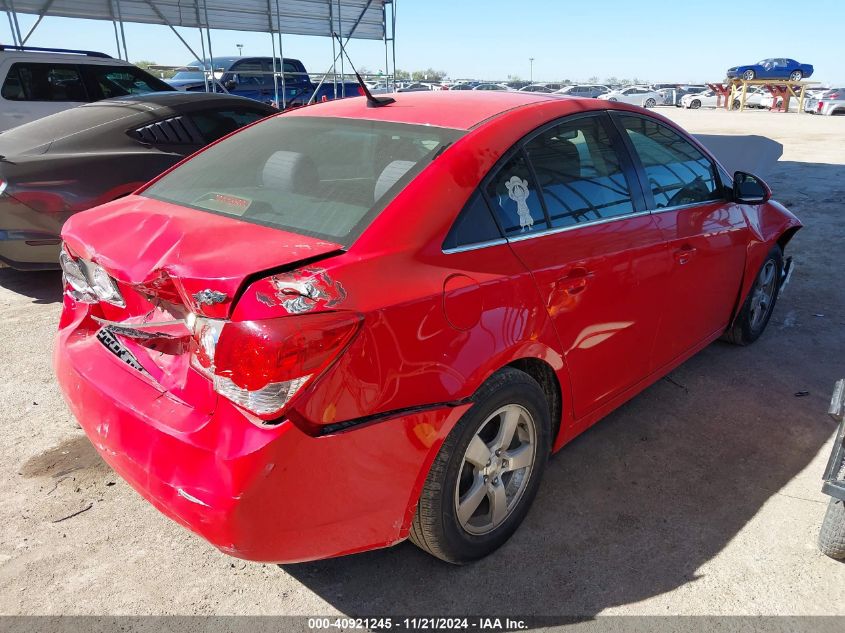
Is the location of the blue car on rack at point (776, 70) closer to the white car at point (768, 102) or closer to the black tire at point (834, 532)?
the white car at point (768, 102)

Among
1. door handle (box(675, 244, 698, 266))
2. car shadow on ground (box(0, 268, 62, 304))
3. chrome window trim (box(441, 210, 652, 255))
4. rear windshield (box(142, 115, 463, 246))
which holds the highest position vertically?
rear windshield (box(142, 115, 463, 246))

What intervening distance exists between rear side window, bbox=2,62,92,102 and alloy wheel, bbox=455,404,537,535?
8213mm

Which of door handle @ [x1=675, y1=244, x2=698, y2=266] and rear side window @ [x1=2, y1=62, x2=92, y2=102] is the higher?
rear side window @ [x1=2, y1=62, x2=92, y2=102]

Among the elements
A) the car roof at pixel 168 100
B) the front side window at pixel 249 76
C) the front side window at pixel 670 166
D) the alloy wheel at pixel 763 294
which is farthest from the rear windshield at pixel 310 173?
the front side window at pixel 249 76

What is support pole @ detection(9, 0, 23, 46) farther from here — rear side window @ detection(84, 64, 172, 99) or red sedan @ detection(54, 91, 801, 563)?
red sedan @ detection(54, 91, 801, 563)

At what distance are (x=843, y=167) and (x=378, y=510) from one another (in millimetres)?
13415

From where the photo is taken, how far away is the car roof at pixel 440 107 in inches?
99.8

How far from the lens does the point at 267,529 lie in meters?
1.80

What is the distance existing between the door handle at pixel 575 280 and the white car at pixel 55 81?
764cm

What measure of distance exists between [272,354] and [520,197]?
1170 mm

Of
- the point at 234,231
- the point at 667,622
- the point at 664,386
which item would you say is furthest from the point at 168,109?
the point at 667,622

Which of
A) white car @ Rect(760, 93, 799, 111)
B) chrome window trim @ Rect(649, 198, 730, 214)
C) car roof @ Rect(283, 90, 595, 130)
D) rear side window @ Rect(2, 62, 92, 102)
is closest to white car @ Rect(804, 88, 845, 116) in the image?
white car @ Rect(760, 93, 799, 111)

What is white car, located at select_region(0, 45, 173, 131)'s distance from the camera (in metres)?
7.98

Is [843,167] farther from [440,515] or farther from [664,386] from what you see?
[440,515]
